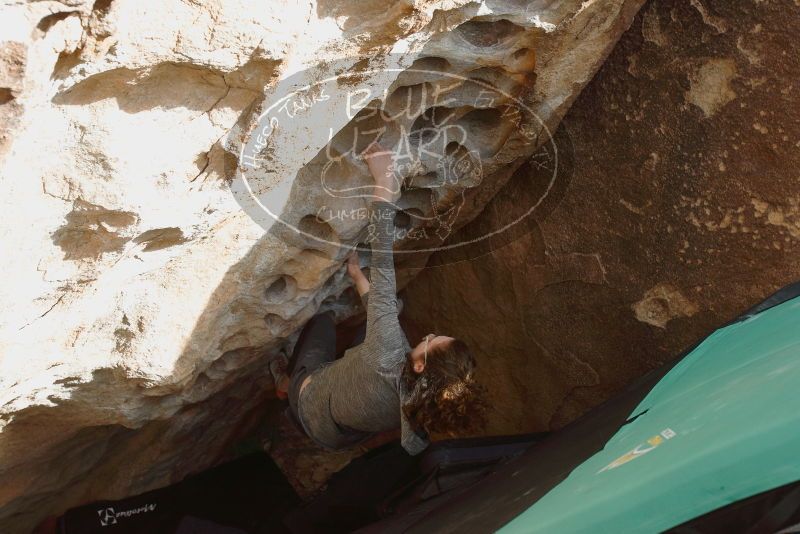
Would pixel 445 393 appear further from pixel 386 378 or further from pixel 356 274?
pixel 356 274

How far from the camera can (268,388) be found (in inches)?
90.0

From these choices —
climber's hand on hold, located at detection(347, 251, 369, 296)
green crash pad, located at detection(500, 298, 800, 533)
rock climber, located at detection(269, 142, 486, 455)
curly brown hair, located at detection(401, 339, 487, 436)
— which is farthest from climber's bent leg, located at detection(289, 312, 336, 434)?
green crash pad, located at detection(500, 298, 800, 533)

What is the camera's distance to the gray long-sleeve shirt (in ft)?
5.28

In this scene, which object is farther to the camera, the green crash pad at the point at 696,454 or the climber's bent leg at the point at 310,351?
the climber's bent leg at the point at 310,351

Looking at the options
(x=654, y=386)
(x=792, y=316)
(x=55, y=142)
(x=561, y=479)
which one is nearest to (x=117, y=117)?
(x=55, y=142)

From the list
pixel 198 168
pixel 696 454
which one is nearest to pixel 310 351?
pixel 198 168

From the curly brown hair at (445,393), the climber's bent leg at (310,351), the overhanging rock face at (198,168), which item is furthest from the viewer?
Result: the climber's bent leg at (310,351)

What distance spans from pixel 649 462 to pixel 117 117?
0.90m

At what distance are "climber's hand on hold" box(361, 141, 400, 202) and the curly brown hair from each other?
1.07 feet

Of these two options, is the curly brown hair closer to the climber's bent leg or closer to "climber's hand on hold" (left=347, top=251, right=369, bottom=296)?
"climber's hand on hold" (left=347, top=251, right=369, bottom=296)

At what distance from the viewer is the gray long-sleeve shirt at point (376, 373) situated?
1608 mm

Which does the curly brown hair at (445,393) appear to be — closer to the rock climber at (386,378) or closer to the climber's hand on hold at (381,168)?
the rock climber at (386,378)

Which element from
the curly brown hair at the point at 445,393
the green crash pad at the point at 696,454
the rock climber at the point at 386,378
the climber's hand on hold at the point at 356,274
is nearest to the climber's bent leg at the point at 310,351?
the rock climber at the point at 386,378

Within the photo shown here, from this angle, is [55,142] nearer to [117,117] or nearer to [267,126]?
[117,117]
